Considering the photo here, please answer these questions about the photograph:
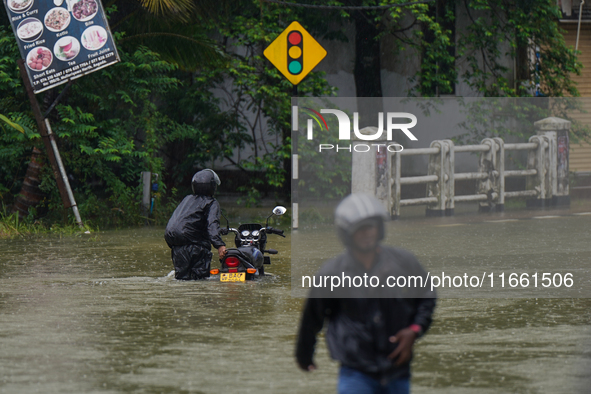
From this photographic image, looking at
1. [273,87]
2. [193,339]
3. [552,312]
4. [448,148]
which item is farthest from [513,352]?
[273,87]

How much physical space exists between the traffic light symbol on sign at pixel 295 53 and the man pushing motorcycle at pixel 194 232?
4.83 metres

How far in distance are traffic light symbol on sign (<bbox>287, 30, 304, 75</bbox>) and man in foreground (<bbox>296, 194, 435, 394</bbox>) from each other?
10863mm

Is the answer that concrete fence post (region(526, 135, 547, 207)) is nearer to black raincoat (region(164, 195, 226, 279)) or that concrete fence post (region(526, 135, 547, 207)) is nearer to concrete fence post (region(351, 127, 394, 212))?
concrete fence post (region(351, 127, 394, 212))

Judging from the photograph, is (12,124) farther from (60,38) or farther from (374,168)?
(374,168)

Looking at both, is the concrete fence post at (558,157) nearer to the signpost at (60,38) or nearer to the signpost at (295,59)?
the signpost at (295,59)

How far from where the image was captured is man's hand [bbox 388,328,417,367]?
4.14 meters

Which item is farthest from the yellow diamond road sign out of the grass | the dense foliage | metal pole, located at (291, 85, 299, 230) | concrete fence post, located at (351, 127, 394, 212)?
the grass

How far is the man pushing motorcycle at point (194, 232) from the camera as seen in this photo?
10.4 metres

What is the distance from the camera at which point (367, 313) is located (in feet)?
13.7

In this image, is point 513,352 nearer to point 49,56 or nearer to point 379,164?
point 379,164

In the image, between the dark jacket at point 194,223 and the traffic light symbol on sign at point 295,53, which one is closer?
the dark jacket at point 194,223

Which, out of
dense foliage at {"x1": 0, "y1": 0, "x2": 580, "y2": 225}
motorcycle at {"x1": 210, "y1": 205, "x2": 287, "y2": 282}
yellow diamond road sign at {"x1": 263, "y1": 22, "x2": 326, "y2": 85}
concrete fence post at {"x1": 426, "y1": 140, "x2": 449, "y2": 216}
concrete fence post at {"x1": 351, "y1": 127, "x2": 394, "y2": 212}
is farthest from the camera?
dense foliage at {"x1": 0, "y1": 0, "x2": 580, "y2": 225}

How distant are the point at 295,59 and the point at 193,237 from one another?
18.2 feet

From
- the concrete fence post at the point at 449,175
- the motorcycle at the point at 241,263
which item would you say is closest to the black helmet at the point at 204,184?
the motorcycle at the point at 241,263
